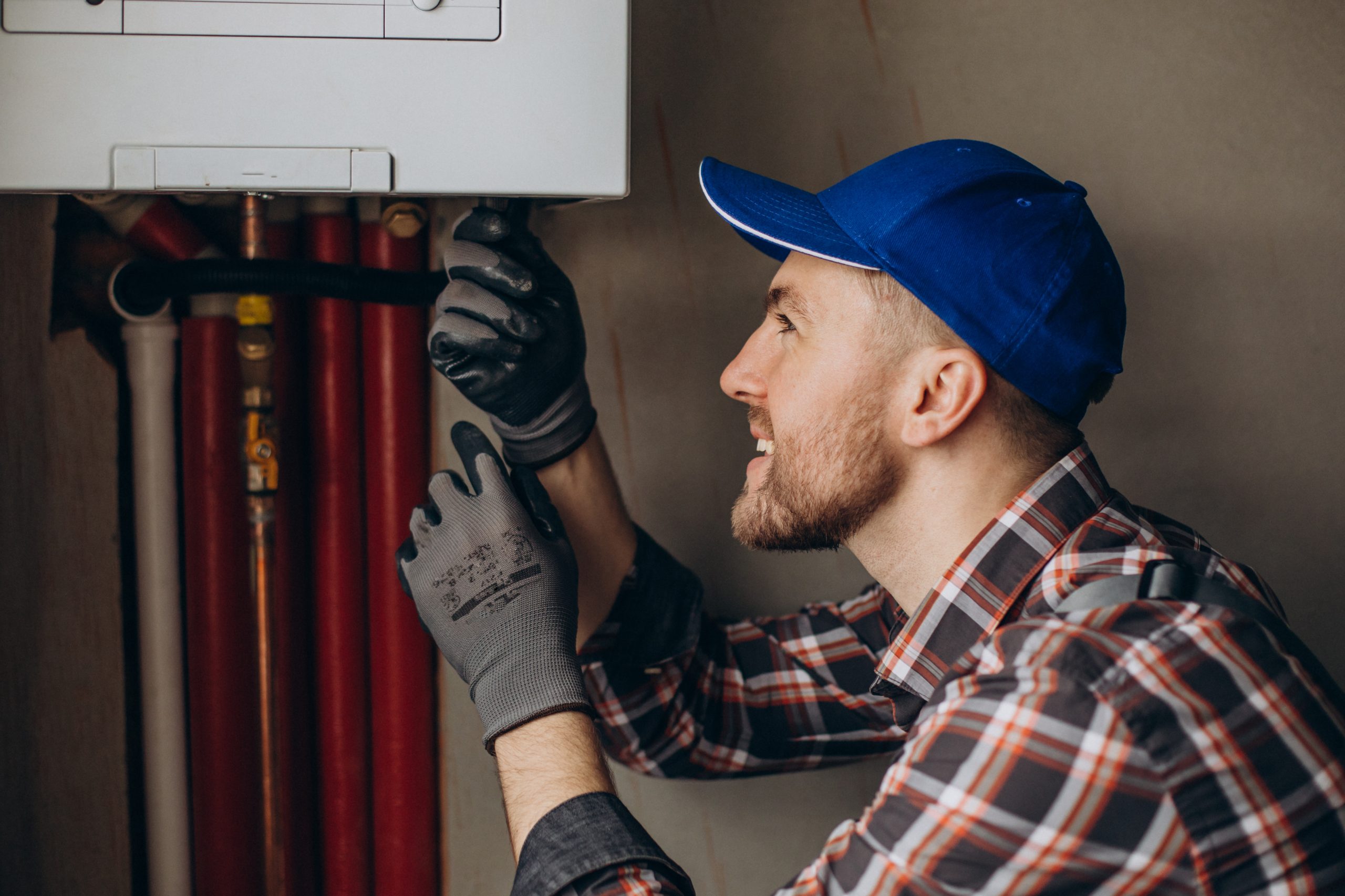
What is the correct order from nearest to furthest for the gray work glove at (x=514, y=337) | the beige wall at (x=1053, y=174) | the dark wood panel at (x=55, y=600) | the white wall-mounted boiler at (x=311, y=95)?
the white wall-mounted boiler at (x=311, y=95)
the gray work glove at (x=514, y=337)
the dark wood panel at (x=55, y=600)
the beige wall at (x=1053, y=174)

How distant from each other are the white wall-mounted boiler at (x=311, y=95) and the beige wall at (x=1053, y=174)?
17.6 inches

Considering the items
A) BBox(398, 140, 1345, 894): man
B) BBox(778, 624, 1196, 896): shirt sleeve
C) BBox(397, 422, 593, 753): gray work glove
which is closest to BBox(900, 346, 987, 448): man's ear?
BBox(398, 140, 1345, 894): man

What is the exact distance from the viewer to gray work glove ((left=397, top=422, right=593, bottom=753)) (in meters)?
0.82

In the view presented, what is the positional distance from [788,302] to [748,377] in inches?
3.6

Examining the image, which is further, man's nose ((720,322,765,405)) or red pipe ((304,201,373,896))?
red pipe ((304,201,373,896))

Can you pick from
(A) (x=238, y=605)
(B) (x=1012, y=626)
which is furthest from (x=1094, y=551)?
(A) (x=238, y=605)

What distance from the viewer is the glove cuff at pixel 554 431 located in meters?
1.01

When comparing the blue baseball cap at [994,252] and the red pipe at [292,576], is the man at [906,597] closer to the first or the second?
the blue baseball cap at [994,252]

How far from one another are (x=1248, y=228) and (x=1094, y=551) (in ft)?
2.36

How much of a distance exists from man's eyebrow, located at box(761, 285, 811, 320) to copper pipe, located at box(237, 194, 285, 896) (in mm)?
540

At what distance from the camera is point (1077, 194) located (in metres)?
0.83

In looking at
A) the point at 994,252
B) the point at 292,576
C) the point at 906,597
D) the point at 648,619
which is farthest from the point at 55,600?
the point at 994,252

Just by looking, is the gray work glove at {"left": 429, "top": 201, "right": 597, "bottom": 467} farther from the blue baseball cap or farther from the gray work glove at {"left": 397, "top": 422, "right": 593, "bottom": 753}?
the blue baseball cap

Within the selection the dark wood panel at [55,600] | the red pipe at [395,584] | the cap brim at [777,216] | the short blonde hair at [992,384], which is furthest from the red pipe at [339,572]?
the short blonde hair at [992,384]
